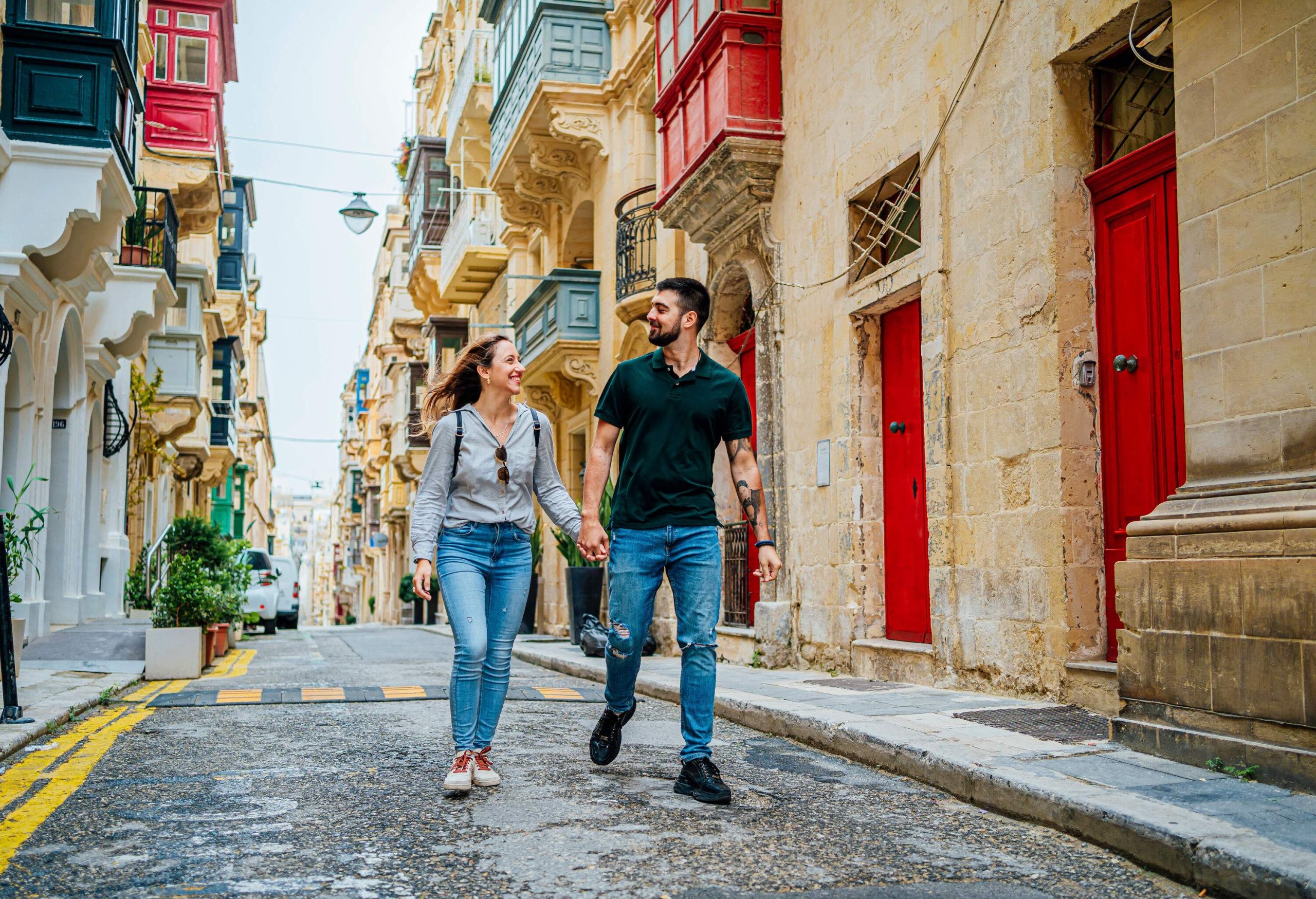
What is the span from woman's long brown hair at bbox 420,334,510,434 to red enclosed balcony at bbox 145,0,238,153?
21654 mm

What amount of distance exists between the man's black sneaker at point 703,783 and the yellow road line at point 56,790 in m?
2.45

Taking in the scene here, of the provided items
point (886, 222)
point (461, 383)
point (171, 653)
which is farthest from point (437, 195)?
point (461, 383)

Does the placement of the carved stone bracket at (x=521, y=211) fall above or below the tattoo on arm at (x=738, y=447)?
above

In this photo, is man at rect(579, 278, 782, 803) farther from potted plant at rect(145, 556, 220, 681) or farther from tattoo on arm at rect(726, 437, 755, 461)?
potted plant at rect(145, 556, 220, 681)

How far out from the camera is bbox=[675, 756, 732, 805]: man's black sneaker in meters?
4.95

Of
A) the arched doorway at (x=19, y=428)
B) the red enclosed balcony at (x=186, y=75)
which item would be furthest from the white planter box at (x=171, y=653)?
the red enclosed balcony at (x=186, y=75)

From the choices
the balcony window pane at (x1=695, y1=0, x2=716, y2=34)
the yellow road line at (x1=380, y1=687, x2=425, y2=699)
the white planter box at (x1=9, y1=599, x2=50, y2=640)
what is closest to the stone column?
the yellow road line at (x1=380, y1=687, x2=425, y2=699)

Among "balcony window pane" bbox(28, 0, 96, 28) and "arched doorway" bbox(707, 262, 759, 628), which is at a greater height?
"balcony window pane" bbox(28, 0, 96, 28)

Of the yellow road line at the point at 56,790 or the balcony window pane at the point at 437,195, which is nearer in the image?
the yellow road line at the point at 56,790

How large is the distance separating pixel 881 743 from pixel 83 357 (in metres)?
15.2

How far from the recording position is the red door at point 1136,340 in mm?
6805

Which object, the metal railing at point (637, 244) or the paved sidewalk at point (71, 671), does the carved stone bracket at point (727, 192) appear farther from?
the paved sidewalk at point (71, 671)

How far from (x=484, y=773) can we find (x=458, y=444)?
55.3 inches

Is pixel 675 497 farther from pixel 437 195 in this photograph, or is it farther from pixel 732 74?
pixel 437 195
